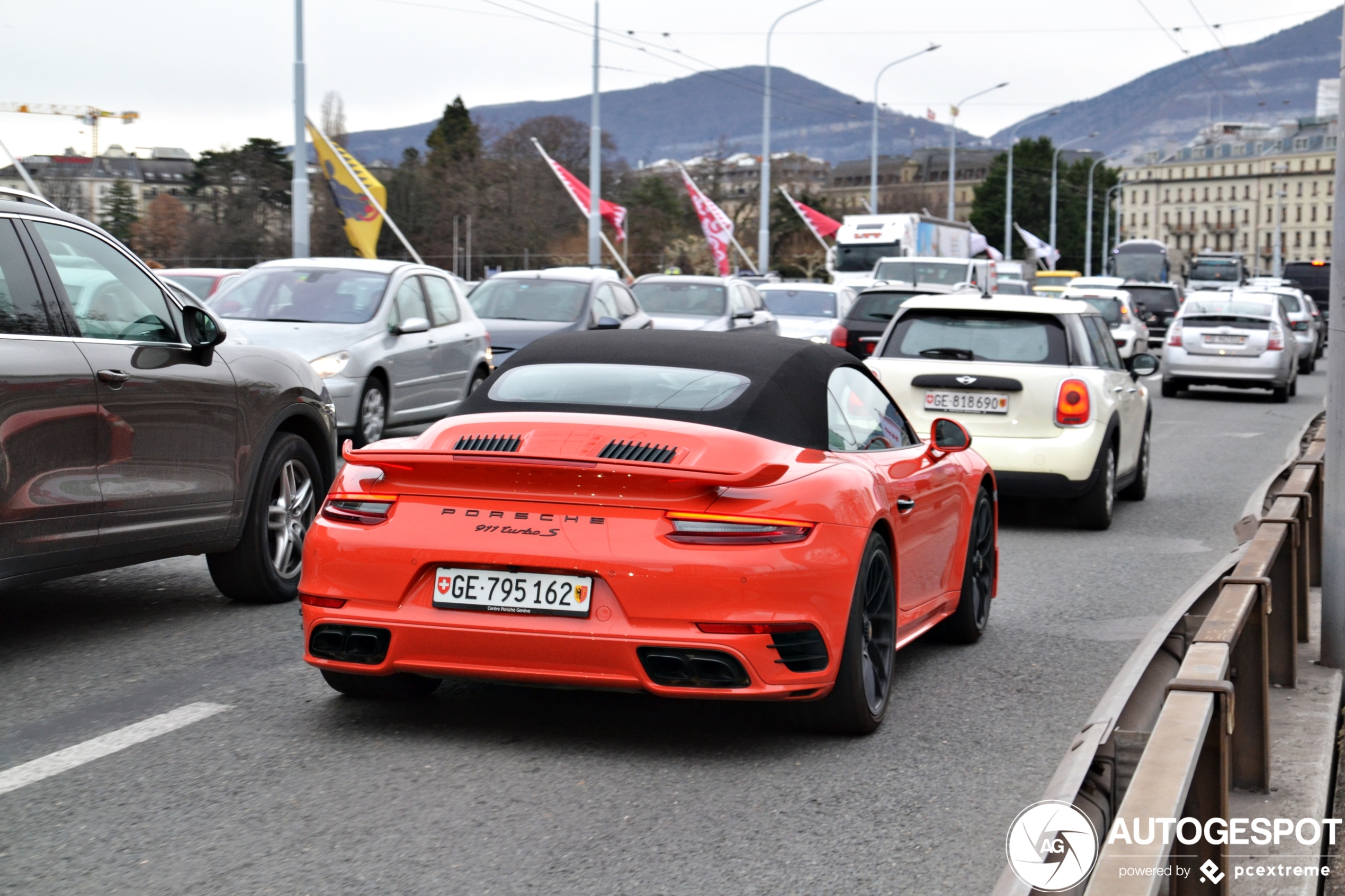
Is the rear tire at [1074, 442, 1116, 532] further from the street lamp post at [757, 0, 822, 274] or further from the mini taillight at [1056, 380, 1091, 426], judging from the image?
the street lamp post at [757, 0, 822, 274]

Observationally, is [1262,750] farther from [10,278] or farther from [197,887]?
[10,278]

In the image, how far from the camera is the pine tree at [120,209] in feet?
118

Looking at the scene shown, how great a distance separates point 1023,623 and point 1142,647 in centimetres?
232

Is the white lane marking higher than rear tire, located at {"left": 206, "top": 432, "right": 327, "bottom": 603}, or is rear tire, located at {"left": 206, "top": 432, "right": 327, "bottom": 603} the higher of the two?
rear tire, located at {"left": 206, "top": 432, "right": 327, "bottom": 603}

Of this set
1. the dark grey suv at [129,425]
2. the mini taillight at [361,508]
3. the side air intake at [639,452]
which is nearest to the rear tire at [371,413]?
the dark grey suv at [129,425]

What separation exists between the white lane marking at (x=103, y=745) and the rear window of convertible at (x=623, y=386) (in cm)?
145

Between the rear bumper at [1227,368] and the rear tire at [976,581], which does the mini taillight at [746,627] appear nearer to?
the rear tire at [976,581]

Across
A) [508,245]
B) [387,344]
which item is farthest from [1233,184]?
[387,344]

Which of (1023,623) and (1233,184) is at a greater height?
(1233,184)

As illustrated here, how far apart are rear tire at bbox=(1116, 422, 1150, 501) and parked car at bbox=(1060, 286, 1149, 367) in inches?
677

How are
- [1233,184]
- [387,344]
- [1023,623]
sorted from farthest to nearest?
[1233,184] < [387,344] < [1023,623]

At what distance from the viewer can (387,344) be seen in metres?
14.8

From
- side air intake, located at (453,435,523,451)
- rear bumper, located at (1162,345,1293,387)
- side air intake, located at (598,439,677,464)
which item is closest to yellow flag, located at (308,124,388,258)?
rear bumper, located at (1162,345,1293,387)

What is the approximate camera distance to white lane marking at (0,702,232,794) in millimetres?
4711
